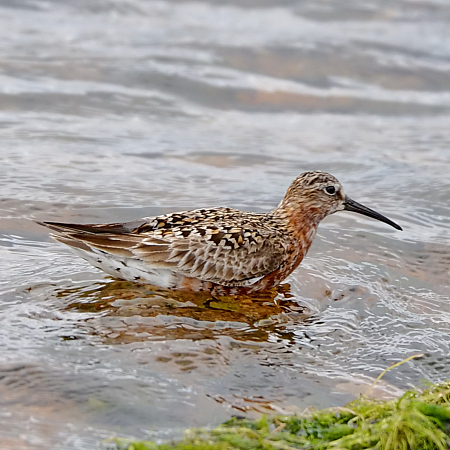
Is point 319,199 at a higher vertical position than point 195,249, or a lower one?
higher

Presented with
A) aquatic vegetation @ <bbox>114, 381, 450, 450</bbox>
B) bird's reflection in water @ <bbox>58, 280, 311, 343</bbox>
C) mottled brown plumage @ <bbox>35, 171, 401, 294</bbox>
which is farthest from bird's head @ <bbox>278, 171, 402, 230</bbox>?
aquatic vegetation @ <bbox>114, 381, 450, 450</bbox>

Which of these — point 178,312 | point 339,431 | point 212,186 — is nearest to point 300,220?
point 178,312

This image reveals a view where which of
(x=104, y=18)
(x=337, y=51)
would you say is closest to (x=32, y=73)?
(x=104, y=18)

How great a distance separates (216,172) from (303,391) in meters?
5.28

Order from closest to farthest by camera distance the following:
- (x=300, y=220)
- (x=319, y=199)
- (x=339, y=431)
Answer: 1. (x=339, y=431)
2. (x=300, y=220)
3. (x=319, y=199)

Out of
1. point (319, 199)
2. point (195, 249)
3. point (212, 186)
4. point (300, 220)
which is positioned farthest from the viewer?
point (212, 186)

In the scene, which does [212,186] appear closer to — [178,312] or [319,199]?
[319,199]

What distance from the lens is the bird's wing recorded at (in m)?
6.17

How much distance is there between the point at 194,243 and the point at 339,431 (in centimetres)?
255

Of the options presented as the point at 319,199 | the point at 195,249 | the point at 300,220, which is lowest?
the point at 195,249

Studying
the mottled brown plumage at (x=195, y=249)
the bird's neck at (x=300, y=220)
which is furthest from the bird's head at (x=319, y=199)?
the mottled brown plumage at (x=195, y=249)

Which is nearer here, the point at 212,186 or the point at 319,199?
the point at 319,199

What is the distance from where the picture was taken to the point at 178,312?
19.6 ft

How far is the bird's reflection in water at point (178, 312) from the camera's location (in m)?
5.56
